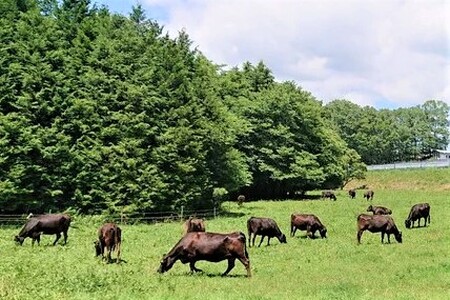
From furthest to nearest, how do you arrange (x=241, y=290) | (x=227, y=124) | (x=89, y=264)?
(x=227, y=124) < (x=89, y=264) < (x=241, y=290)

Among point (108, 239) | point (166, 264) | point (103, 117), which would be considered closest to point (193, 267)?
point (166, 264)

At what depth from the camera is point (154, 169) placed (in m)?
39.5

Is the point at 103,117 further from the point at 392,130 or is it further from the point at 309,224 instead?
the point at 392,130

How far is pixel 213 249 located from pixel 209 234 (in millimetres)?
522

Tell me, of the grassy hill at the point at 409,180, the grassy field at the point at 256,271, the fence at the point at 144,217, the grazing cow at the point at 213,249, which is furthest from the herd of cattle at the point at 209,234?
the grassy hill at the point at 409,180

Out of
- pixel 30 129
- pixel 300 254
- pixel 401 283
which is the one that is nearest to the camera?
pixel 401 283

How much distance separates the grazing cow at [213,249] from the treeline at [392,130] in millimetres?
91687

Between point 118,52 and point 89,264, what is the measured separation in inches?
1040

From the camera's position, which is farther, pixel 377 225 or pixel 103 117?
pixel 103 117

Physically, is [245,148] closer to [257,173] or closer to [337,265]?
[257,173]

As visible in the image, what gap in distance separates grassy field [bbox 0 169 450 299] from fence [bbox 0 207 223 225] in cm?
634

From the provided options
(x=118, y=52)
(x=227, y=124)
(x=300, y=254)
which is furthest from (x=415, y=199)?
(x=300, y=254)

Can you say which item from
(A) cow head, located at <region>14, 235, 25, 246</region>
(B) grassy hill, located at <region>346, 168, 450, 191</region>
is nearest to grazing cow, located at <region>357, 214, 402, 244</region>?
(A) cow head, located at <region>14, 235, 25, 246</region>

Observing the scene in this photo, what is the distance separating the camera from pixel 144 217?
1529 inches
